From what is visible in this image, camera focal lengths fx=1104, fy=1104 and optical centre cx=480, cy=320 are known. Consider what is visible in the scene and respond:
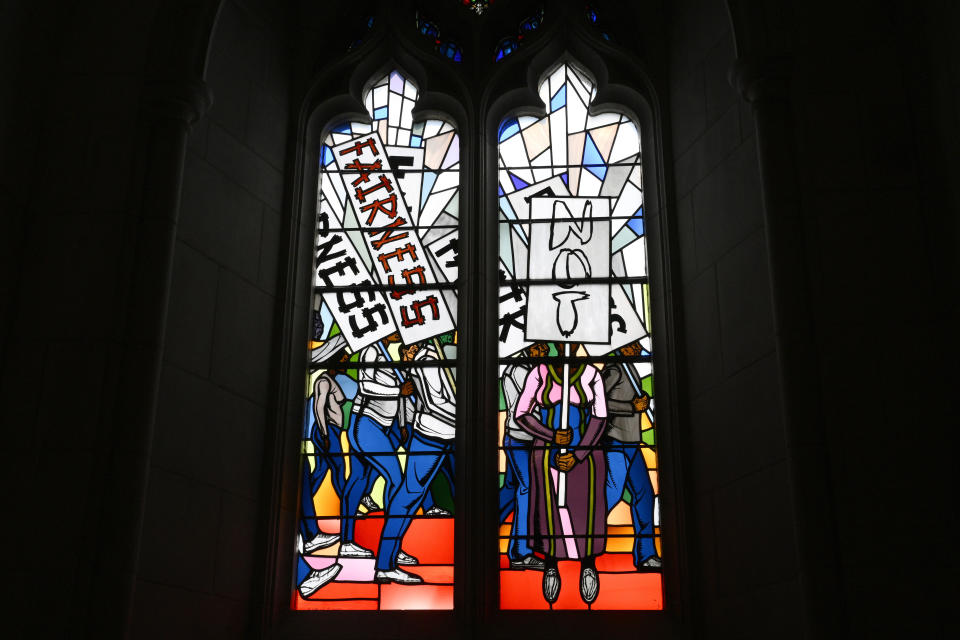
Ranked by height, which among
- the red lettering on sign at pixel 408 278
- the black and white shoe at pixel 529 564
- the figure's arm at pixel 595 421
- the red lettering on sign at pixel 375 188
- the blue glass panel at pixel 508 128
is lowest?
the black and white shoe at pixel 529 564

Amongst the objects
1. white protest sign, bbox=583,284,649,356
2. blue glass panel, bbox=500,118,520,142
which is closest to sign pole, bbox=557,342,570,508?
white protest sign, bbox=583,284,649,356

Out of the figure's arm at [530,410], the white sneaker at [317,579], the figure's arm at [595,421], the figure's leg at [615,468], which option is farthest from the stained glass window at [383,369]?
the figure's leg at [615,468]

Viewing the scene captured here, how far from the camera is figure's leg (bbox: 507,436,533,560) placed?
5598 millimetres

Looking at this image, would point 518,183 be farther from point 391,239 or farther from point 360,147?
point 360,147

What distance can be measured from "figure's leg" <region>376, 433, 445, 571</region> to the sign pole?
640 millimetres

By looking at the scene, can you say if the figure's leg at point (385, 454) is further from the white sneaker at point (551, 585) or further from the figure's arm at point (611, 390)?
the figure's arm at point (611, 390)

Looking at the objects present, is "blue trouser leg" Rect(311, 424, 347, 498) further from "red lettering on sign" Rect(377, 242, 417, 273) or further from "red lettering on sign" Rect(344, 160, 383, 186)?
"red lettering on sign" Rect(344, 160, 383, 186)

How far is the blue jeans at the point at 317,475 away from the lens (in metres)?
5.74
